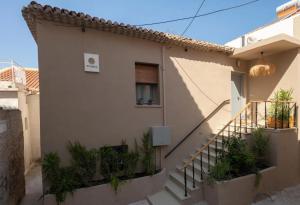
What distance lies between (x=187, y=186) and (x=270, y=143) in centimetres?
295

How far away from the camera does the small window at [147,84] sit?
5730 millimetres

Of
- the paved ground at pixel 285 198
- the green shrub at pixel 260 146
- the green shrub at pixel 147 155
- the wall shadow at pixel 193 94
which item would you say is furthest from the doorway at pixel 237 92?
the green shrub at pixel 147 155

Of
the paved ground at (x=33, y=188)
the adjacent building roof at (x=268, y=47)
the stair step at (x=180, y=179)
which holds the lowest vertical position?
the paved ground at (x=33, y=188)

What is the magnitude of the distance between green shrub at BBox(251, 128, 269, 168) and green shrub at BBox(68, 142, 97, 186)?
15.4ft

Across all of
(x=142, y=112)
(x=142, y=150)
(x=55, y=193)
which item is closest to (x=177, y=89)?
(x=142, y=112)

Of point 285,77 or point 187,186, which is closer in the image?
point 187,186

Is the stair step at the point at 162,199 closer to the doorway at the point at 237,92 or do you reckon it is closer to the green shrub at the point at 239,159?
the green shrub at the point at 239,159

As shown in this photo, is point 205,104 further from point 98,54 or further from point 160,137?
point 98,54

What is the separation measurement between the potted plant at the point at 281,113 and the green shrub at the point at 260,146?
582 millimetres

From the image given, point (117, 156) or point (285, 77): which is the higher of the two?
point (285, 77)

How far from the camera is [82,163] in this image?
14.6ft

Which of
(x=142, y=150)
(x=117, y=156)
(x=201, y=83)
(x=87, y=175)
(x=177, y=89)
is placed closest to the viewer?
(x=87, y=175)

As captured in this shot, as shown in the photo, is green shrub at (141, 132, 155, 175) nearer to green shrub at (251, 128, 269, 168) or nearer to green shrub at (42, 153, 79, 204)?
green shrub at (42, 153, 79, 204)

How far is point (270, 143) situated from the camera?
550 cm
